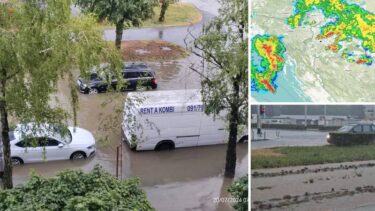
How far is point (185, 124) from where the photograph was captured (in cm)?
1742

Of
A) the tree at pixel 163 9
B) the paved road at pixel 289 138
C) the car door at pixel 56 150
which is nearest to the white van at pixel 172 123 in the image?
the car door at pixel 56 150

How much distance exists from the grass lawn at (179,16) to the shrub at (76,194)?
69.2ft

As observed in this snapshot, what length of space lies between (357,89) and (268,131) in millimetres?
1176

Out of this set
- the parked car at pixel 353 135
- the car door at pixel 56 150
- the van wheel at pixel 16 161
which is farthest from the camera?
the car door at pixel 56 150

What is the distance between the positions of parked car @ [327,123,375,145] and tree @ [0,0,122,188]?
5374 millimetres

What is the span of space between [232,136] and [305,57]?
899 centimetres

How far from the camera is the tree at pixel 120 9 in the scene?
75.8 feet

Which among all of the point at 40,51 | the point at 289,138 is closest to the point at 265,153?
the point at 289,138

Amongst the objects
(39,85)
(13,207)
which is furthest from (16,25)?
(13,207)

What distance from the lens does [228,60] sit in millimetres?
13375

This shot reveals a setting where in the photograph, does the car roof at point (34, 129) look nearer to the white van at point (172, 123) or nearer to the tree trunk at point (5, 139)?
the tree trunk at point (5, 139)

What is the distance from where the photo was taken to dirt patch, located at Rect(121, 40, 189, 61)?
26709 mm

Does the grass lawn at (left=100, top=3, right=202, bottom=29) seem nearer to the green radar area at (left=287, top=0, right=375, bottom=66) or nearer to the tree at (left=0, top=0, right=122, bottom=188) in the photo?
the tree at (left=0, top=0, right=122, bottom=188)

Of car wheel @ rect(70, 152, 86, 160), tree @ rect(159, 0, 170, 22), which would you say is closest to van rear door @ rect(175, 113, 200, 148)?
car wheel @ rect(70, 152, 86, 160)
